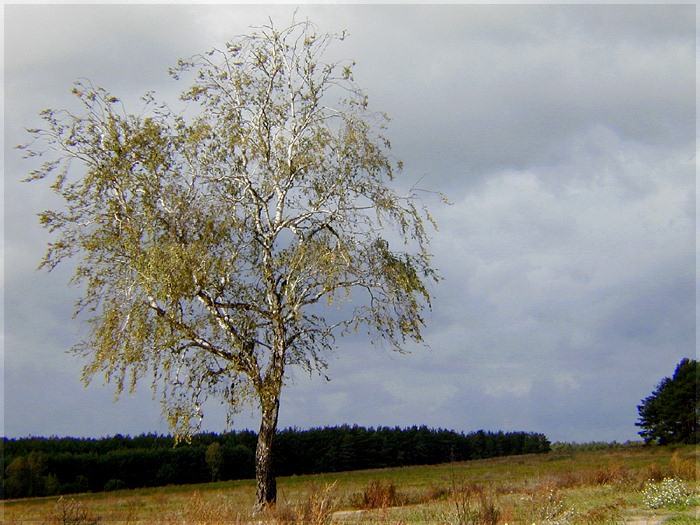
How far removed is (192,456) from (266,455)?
38.3 meters

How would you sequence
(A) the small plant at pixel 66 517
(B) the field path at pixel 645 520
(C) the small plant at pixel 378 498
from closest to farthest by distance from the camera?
(B) the field path at pixel 645 520
(A) the small plant at pixel 66 517
(C) the small plant at pixel 378 498

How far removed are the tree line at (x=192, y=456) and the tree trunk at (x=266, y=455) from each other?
1650 centimetres

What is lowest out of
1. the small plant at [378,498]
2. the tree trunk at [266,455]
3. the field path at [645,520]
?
the field path at [645,520]

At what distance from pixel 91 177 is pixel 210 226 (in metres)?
3.85

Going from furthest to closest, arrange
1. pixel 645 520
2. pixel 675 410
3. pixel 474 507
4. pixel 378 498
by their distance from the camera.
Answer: pixel 675 410 → pixel 378 498 → pixel 474 507 → pixel 645 520

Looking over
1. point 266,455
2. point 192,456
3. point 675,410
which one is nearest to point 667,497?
point 266,455

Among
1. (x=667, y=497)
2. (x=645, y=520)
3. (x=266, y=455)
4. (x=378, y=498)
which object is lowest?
(x=645, y=520)

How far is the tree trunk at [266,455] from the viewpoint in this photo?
70.8 ft

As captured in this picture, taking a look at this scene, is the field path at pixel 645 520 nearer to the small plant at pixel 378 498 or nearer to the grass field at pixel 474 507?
the grass field at pixel 474 507

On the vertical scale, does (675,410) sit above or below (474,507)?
above

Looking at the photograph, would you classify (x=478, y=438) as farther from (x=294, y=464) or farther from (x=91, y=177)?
(x=91, y=177)

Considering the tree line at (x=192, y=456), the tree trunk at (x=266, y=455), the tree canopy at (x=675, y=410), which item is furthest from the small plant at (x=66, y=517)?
the tree canopy at (x=675, y=410)

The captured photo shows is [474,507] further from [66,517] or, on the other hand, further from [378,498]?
[66,517]

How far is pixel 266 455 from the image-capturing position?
21.9 m
